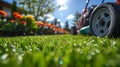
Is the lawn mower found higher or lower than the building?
lower

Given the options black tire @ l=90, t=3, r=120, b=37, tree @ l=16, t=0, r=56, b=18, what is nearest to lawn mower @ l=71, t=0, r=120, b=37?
black tire @ l=90, t=3, r=120, b=37

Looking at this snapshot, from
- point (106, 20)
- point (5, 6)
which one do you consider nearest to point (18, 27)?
point (106, 20)

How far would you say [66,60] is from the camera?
1.59 meters

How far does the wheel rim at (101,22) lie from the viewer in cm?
642

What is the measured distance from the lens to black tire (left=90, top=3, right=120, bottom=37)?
5871mm

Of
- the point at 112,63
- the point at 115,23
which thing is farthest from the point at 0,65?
the point at 115,23

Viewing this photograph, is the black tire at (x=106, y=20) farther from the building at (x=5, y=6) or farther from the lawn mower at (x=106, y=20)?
the building at (x=5, y=6)

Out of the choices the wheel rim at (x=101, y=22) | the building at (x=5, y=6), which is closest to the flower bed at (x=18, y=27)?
the wheel rim at (x=101, y=22)

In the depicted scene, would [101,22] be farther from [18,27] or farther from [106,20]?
[18,27]

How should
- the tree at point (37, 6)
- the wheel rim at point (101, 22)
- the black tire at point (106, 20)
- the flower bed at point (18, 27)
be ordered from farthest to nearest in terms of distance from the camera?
the tree at point (37, 6) < the flower bed at point (18, 27) < the wheel rim at point (101, 22) < the black tire at point (106, 20)

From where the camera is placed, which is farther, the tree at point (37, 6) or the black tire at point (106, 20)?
the tree at point (37, 6)

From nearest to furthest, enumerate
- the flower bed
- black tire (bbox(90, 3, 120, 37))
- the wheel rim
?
black tire (bbox(90, 3, 120, 37)) → the wheel rim → the flower bed

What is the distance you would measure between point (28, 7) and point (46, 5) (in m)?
2.31

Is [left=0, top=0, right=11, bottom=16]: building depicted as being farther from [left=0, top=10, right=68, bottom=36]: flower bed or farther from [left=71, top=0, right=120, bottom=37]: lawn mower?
[left=71, top=0, right=120, bottom=37]: lawn mower
